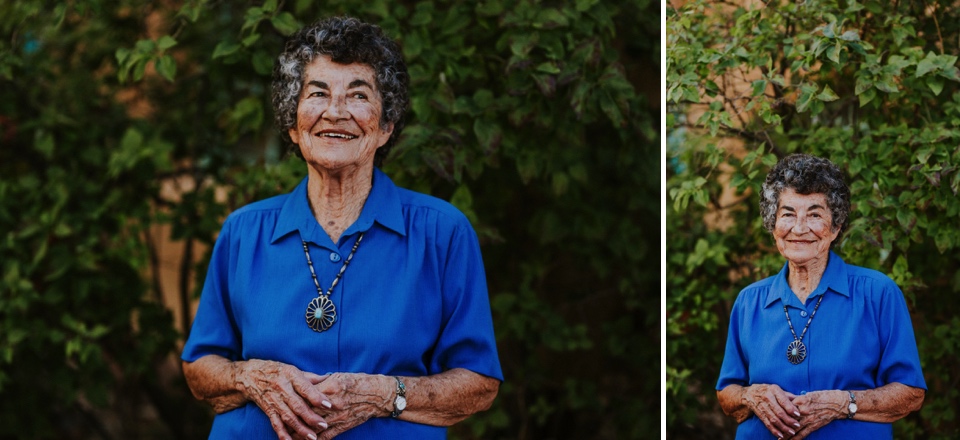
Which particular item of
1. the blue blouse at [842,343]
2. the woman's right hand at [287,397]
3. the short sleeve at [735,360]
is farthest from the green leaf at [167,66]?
the blue blouse at [842,343]

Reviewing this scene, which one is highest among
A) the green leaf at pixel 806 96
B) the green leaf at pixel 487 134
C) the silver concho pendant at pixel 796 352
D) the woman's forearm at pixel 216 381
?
the green leaf at pixel 806 96

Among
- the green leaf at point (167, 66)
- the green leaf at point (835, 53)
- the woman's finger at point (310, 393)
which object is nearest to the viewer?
the woman's finger at point (310, 393)

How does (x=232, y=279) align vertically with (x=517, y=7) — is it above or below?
below

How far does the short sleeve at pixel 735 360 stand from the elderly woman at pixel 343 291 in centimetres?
58

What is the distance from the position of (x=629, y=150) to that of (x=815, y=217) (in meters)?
1.69

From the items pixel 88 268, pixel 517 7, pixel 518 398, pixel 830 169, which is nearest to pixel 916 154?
pixel 830 169

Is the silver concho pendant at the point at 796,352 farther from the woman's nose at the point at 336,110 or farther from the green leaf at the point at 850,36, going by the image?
the woman's nose at the point at 336,110

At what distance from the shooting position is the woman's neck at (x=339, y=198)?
7.64 ft

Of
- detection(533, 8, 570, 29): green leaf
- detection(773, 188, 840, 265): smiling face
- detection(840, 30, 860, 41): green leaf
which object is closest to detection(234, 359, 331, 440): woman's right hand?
detection(773, 188, 840, 265): smiling face

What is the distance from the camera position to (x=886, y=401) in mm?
2295

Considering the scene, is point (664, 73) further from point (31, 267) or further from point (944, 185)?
point (31, 267)

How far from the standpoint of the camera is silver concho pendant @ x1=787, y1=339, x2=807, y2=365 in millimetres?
2291

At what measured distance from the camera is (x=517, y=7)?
3.35 m

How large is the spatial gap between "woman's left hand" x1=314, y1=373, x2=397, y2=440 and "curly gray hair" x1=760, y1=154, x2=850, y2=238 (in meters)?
0.97
